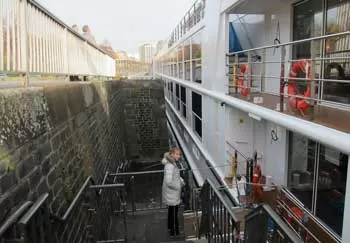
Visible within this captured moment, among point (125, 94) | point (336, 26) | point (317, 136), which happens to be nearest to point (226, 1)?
point (336, 26)

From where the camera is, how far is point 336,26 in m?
4.48

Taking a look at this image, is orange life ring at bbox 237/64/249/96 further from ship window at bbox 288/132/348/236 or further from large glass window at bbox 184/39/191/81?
large glass window at bbox 184/39/191/81

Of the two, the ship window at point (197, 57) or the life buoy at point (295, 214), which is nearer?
the life buoy at point (295, 214)

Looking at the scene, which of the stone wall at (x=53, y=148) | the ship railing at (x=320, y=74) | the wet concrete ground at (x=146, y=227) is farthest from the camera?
the wet concrete ground at (x=146, y=227)

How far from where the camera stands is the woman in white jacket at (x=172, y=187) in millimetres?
5445

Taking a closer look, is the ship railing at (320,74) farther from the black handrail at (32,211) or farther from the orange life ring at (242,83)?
the black handrail at (32,211)

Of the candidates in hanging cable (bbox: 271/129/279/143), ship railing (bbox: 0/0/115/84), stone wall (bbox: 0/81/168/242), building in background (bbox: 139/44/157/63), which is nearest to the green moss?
stone wall (bbox: 0/81/168/242)

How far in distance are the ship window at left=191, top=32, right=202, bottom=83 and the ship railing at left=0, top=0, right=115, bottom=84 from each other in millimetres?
4765

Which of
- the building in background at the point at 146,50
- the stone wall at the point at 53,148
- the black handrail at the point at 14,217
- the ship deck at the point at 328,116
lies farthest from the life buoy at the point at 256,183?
the building in background at the point at 146,50

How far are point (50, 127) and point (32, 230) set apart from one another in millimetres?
1288

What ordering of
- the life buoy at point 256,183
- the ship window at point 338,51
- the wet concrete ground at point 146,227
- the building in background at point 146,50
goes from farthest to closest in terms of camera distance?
1. the building in background at point 146,50
2. the life buoy at point 256,183
3. the wet concrete ground at point 146,227
4. the ship window at point 338,51

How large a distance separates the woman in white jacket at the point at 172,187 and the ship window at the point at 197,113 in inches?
195

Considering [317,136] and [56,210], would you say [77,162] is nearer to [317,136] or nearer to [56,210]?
[56,210]

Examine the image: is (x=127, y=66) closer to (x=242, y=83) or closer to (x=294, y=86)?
(x=242, y=83)
